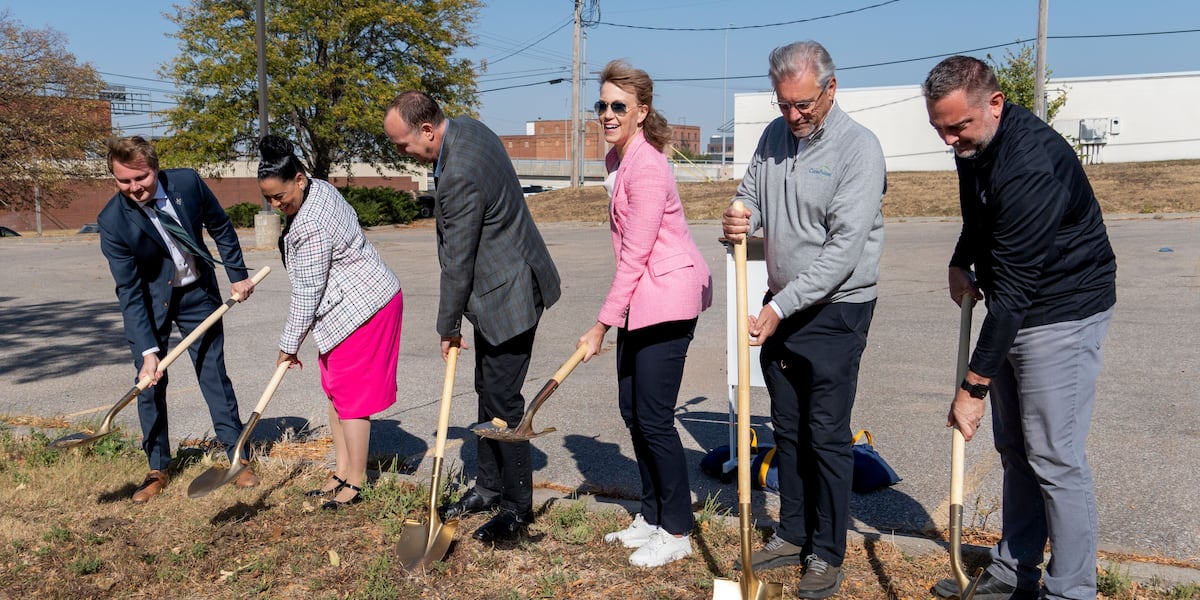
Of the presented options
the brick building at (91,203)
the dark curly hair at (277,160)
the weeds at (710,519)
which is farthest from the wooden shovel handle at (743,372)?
the brick building at (91,203)

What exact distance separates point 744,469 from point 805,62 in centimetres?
141

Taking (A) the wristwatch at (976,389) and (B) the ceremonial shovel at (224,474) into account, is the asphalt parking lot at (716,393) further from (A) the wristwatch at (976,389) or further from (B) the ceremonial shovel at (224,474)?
(A) the wristwatch at (976,389)

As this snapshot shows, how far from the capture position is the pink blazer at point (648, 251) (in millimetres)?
3617

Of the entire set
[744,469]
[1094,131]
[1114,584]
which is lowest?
[1114,584]

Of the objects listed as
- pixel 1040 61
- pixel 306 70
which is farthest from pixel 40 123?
pixel 1040 61

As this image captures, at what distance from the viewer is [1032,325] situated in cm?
307

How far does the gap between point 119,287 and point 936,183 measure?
32.4 meters

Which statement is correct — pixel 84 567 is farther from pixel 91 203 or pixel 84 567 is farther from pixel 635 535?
pixel 91 203

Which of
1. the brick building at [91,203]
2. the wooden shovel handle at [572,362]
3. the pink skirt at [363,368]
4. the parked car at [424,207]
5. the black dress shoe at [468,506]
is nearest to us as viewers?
the wooden shovel handle at [572,362]

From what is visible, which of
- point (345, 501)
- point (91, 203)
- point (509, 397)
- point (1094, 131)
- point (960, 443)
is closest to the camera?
point (960, 443)

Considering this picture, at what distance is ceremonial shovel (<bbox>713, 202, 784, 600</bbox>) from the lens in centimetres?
322

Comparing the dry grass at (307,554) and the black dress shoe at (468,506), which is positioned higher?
the black dress shoe at (468,506)

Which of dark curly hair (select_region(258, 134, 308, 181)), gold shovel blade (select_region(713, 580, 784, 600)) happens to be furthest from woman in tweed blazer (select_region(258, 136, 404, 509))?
gold shovel blade (select_region(713, 580, 784, 600))

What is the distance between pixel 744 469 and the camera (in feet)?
11.0
